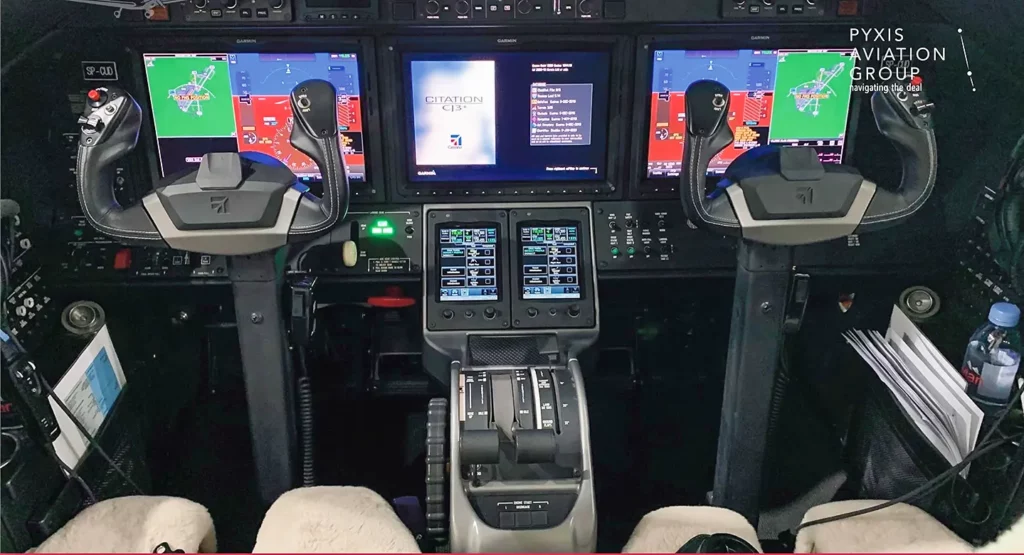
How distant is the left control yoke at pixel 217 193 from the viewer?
1781mm

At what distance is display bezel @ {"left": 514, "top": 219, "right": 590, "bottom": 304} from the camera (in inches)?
95.7

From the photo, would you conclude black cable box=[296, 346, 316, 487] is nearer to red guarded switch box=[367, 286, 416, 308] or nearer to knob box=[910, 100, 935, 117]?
red guarded switch box=[367, 286, 416, 308]

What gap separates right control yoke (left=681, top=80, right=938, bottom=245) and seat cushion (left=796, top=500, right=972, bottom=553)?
0.63 m

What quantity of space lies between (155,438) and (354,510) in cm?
102

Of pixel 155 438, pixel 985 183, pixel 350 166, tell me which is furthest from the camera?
pixel 155 438

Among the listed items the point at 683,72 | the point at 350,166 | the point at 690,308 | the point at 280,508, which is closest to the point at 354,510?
the point at 280,508

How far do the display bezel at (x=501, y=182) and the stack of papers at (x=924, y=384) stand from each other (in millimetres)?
817

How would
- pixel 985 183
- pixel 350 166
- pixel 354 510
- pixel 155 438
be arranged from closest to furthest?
pixel 354 510
pixel 985 183
pixel 350 166
pixel 155 438

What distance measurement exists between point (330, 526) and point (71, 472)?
25.1 inches

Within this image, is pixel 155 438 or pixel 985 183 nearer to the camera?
pixel 985 183

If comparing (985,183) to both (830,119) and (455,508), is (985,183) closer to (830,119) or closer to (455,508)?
(830,119)

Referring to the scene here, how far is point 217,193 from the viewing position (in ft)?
5.85

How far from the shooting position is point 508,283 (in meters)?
2.44

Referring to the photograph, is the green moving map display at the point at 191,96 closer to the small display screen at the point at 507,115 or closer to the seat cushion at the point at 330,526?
the small display screen at the point at 507,115
